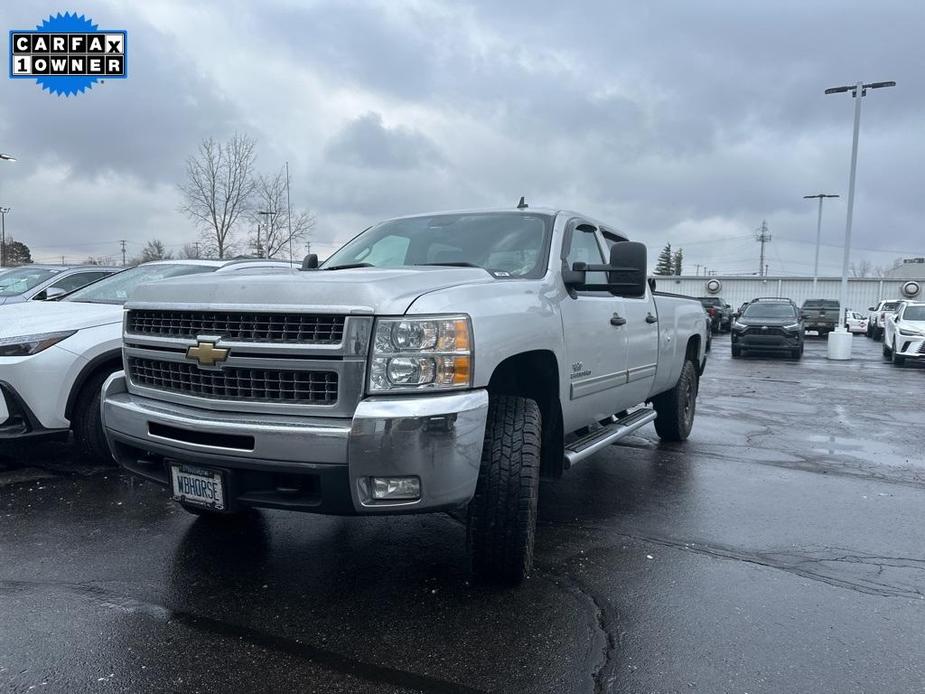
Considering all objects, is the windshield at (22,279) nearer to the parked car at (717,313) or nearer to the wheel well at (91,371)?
the wheel well at (91,371)

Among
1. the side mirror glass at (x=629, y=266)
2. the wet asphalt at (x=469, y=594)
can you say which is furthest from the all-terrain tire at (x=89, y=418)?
the side mirror glass at (x=629, y=266)

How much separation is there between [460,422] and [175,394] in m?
1.47

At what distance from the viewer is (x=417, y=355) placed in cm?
299

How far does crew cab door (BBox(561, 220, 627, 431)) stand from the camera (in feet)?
13.7

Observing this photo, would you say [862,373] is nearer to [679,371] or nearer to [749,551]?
[679,371]

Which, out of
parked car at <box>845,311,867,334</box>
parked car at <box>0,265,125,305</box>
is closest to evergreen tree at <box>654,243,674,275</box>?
parked car at <box>845,311,867,334</box>

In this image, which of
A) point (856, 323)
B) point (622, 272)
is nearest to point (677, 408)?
point (622, 272)

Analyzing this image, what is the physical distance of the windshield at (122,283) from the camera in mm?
6244

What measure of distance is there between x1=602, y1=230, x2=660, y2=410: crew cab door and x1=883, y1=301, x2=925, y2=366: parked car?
45.7ft

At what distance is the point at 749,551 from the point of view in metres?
4.16

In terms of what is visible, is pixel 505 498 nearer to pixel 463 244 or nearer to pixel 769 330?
pixel 463 244

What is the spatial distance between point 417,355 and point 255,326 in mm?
761

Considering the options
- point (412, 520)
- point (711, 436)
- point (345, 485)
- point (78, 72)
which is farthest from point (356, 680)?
point (78, 72)

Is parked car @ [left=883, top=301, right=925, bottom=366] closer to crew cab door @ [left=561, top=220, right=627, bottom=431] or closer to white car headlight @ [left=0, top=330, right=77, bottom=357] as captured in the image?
crew cab door @ [left=561, top=220, right=627, bottom=431]
